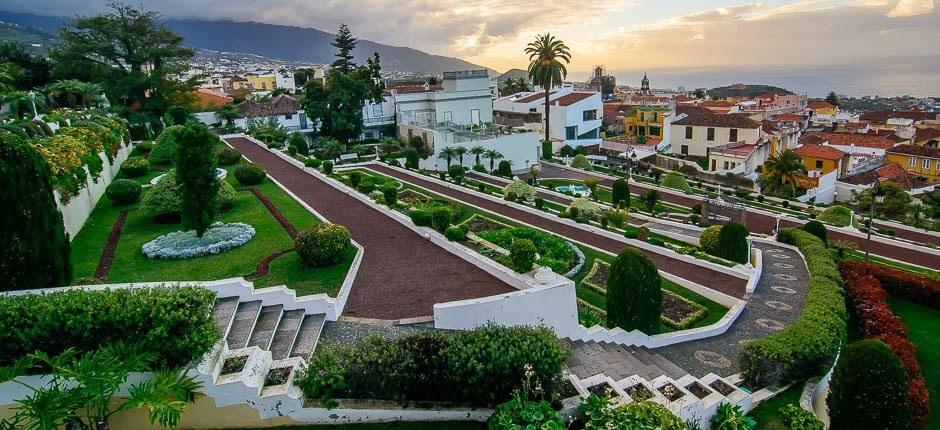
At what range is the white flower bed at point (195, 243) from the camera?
1460 cm

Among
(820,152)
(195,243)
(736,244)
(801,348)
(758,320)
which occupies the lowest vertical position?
(758,320)

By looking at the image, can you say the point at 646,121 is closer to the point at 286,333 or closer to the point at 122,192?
the point at 122,192

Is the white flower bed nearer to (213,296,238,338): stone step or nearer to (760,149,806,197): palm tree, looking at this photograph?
(213,296,238,338): stone step

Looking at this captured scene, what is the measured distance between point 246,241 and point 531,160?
35155 mm

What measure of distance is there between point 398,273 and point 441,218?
329cm

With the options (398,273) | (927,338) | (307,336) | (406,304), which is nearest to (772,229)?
(927,338)

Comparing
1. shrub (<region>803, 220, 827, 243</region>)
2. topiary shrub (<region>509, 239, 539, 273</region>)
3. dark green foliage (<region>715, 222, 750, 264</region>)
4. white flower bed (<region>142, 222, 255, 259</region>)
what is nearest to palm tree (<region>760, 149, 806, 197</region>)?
shrub (<region>803, 220, 827, 243</region>)

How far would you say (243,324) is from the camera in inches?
393

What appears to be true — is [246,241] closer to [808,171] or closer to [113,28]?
[113,28]

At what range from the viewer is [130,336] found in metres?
7.39

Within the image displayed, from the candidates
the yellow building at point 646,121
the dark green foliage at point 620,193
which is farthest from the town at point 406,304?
the yellow building at point 646,121

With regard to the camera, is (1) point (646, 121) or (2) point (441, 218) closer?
(2) point (441, 218)

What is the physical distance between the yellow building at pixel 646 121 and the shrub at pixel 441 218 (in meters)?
55.7

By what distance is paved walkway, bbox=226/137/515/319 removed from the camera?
12.2 meters
